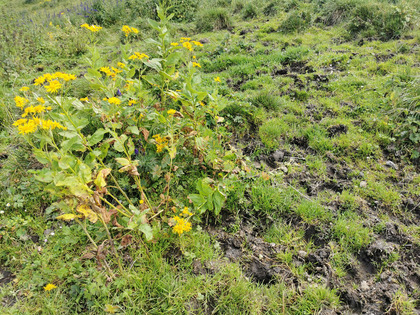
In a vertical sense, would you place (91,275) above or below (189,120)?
below

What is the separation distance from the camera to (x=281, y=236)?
2.50m

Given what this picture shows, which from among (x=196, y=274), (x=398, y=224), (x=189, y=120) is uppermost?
(x=189, y=120)

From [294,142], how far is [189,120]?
1.62 metres

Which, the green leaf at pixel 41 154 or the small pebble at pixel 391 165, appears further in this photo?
the small pebble at pixel 391 165

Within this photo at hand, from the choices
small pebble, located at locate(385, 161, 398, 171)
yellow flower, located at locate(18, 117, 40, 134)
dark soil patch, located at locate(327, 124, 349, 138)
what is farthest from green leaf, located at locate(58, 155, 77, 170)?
small pebble, located at locate(385, 161, 398, 171)

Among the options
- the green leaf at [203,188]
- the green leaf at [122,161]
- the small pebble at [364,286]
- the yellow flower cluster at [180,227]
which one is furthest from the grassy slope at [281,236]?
the green leaf at [122,161]

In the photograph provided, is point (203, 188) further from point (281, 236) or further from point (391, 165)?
point (391, 165)

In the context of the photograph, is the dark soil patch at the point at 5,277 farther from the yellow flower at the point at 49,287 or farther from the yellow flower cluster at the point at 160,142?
the yellow flower cluster at the point at 160,142

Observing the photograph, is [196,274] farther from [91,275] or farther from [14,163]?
[14,163]

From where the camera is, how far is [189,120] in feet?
9.30

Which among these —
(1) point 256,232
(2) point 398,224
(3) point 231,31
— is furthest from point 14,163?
(3) point 231,31

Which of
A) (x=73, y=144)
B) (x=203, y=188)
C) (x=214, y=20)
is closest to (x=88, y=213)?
(x=73, y=144)

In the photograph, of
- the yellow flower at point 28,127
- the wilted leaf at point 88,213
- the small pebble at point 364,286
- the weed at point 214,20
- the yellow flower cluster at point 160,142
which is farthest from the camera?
the weed at point 214,20

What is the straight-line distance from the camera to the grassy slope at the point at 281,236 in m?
2.02
